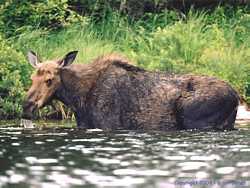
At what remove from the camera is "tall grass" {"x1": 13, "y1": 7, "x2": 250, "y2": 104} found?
65.8ft

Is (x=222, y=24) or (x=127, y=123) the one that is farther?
(x=222, y=24)

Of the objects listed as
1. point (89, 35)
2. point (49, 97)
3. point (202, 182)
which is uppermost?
point (89, 35)

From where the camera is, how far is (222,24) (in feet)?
81.3

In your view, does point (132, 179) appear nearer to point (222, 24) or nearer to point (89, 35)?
point (89, 35)

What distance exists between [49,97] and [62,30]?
7.96m

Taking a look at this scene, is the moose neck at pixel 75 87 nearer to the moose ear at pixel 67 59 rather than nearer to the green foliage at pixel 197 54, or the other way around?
the moose ear at pixel 67 59

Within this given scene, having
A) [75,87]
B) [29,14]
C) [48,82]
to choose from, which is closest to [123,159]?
[48,82]

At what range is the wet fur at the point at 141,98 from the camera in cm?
1545

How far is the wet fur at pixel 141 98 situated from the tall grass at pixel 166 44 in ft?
11.8

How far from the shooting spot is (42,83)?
15.5 m

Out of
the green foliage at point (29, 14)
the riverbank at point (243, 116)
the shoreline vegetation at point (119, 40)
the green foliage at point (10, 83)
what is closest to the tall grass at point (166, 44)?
the shoreline vegetation at point (119, 40)

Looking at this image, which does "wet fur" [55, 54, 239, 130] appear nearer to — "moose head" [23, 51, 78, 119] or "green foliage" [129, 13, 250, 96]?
"moose head" [23, 51, 78, 119]

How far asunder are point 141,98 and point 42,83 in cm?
188

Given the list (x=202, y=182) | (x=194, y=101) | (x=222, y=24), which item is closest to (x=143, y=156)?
(x=202, y=182)
